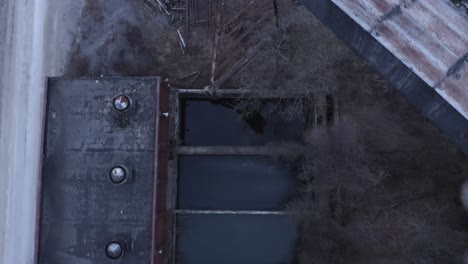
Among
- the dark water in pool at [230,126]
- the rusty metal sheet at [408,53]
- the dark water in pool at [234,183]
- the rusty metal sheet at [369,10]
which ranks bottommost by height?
the dark water in pool at [234,183]

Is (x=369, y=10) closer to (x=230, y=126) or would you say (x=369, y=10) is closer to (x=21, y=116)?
(x=230, y=126)

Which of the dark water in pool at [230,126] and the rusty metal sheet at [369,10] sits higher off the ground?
the rusty metal sheet at [369,10]

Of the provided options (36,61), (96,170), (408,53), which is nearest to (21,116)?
(36,61)

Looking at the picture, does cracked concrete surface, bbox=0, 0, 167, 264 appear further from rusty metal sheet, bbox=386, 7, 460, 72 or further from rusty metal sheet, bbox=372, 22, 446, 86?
rusty metal sheet, bbox=386, 7, 460, 72

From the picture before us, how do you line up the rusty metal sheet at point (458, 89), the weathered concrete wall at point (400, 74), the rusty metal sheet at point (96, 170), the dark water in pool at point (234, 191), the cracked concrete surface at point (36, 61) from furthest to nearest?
the dark water in pool at point (234, 191) → the cracked concrete surface at point (36, 61) → the rusty metal sheet at point (96, 170) → the weathered concrete wall at point (400, 74) → the rusty metal sheet at point (458, 89)

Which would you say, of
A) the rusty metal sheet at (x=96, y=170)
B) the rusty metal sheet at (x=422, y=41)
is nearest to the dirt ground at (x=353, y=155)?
the rusty metal sheet at (x=96, y=170)

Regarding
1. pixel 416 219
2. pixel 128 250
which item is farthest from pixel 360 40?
pixel 128 250

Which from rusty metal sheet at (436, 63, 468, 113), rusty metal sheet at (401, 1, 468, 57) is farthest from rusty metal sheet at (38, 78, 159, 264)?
rusty metal sheet at (436, 63, 468, 113)

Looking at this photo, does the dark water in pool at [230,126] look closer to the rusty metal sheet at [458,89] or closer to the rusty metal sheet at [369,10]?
the rusty metal sheet at [369,10]
